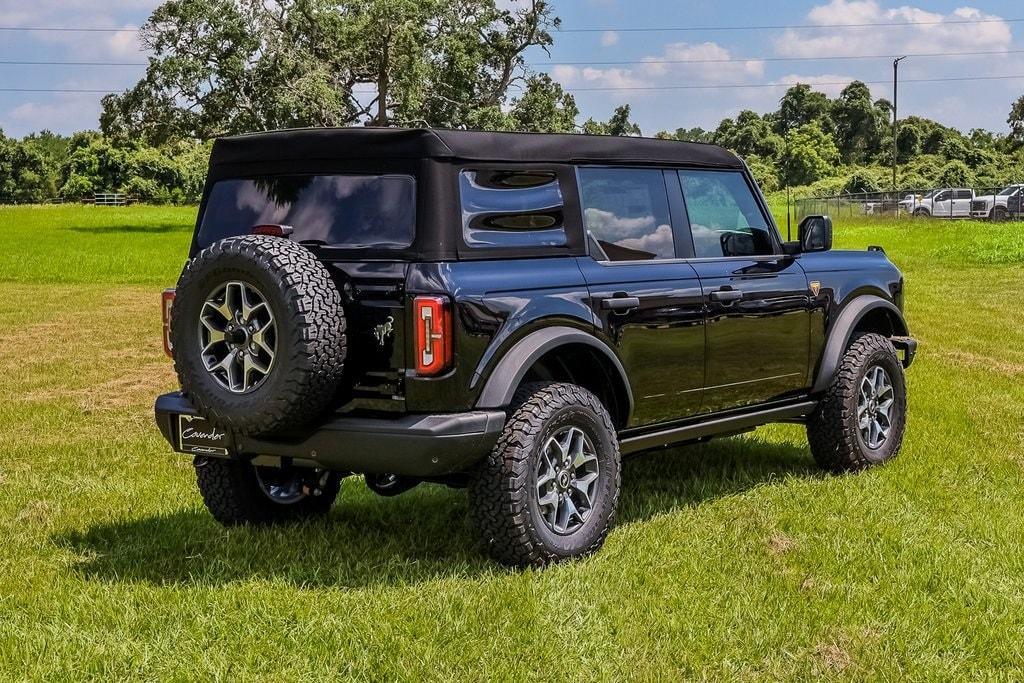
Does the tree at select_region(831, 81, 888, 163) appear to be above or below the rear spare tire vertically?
above

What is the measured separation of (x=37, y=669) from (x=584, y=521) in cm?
239

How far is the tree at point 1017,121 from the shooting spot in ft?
301

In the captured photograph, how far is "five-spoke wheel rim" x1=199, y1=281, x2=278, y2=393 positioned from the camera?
523 cm

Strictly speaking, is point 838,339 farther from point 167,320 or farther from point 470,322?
point 167,320

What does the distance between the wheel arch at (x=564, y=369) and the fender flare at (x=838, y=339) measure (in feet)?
5.68

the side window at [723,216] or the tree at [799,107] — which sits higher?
the tree at [799,107]

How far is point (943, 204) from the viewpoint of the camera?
2190 inches

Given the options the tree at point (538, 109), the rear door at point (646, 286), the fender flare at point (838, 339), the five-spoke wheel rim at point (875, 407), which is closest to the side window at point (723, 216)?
the rear door at point (646, 286)

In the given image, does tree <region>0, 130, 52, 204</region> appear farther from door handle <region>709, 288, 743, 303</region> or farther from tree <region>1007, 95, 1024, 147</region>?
door handle <region>709, 288, 743, 303</region>

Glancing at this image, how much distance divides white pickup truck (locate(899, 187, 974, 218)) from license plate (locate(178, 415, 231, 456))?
4947 centimetres

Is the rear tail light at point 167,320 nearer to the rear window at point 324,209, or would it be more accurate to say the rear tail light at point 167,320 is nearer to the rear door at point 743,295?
the rear window at point 324,209

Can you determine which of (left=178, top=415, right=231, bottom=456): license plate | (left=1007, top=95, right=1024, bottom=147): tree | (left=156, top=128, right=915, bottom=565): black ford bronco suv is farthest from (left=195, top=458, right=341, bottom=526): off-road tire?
(left=1007, top=95, right=1024, bottom=147): tree

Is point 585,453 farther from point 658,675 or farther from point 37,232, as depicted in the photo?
point 37,232

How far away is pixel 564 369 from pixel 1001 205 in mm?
47870
